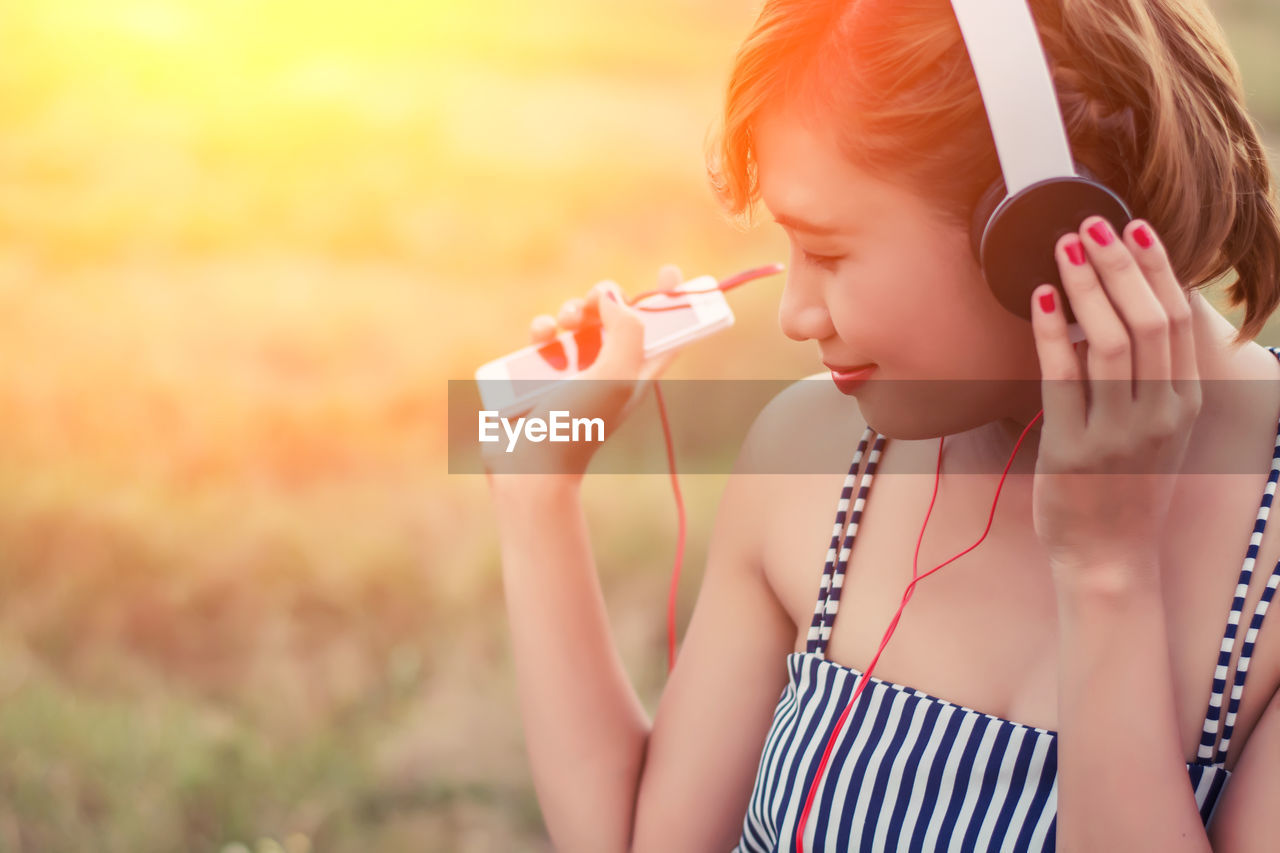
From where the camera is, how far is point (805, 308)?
594 millimetres

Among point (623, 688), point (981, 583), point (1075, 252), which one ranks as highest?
point (1075, 252)

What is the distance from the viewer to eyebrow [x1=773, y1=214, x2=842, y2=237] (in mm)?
564

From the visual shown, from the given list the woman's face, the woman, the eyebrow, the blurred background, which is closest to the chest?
the woman

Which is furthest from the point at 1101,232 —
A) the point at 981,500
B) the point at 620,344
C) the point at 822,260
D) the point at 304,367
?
the point at 304,367

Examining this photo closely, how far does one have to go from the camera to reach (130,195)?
140cm

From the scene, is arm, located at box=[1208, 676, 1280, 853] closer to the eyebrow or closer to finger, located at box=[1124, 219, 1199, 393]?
finger, located at box=[1124, 219, 1199, 393]

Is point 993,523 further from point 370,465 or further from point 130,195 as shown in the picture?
point 130,195

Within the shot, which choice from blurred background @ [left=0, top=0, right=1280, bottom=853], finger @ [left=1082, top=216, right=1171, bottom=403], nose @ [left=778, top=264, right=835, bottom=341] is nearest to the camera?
finger @ [left=1082, top=216, right=1171, bottom=403]

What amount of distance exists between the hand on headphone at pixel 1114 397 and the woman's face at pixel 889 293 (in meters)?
0.06

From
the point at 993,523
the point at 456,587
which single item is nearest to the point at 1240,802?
the point at 993,523

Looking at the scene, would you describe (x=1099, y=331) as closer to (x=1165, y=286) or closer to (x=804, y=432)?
(x=1165, y=286)

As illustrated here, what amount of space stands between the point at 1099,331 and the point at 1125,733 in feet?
0.65

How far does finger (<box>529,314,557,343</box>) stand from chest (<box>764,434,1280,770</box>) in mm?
220

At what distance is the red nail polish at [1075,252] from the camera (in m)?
0.49
